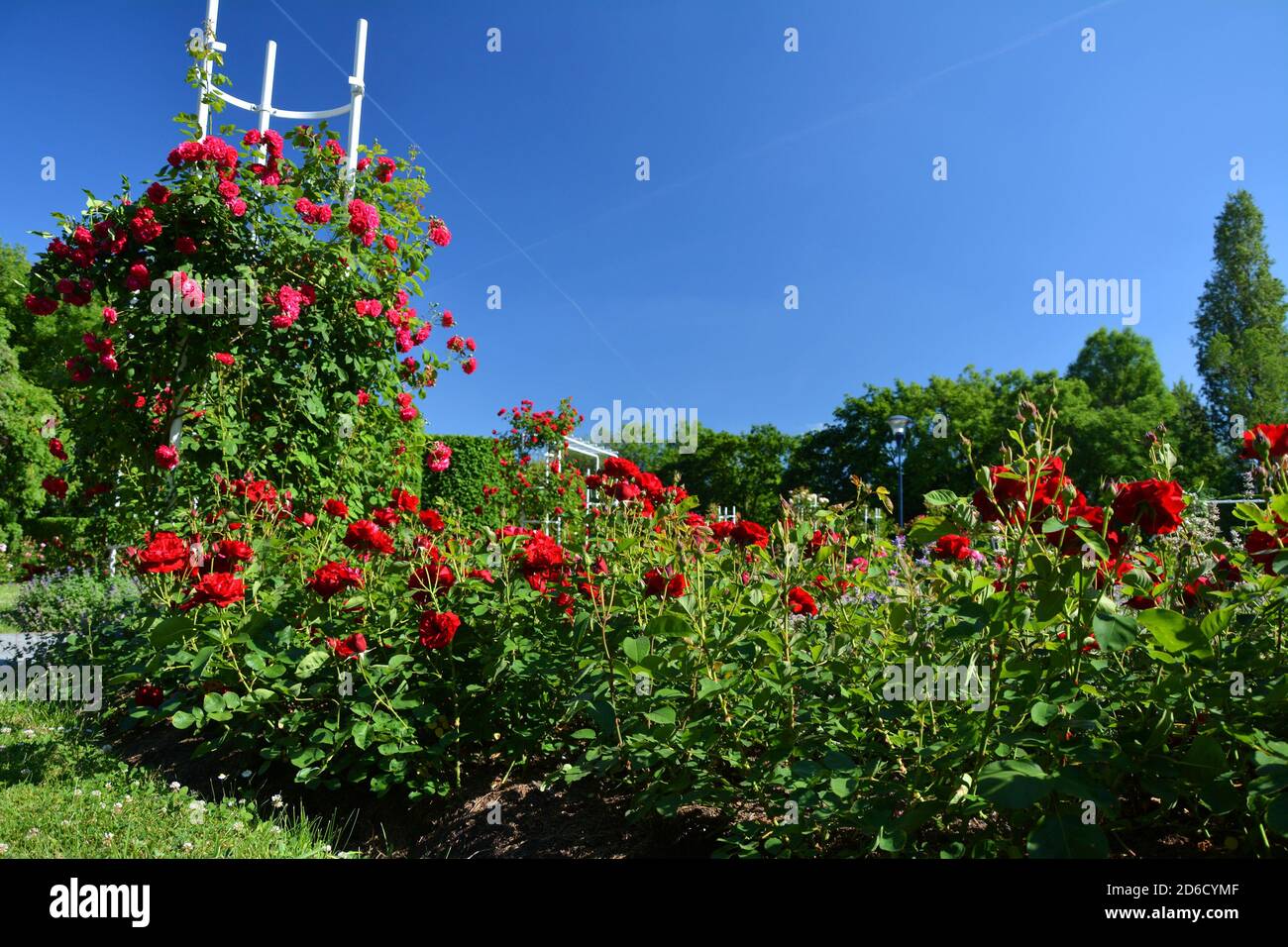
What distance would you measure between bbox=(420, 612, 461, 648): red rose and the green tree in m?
35.4

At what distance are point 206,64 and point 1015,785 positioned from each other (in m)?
6.78

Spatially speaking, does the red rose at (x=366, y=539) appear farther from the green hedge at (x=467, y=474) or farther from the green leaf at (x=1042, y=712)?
the green hedge at (x=467, y=474)

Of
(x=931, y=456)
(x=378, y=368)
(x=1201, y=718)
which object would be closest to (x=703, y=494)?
(x=931, y=456)

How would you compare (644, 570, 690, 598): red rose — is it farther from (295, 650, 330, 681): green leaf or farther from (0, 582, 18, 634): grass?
(0, 582, 18, 634): grass

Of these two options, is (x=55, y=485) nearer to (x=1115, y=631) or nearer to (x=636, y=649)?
(x=636, y=649)

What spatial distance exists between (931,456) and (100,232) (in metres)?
33.3

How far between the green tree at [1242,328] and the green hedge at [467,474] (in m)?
29.8

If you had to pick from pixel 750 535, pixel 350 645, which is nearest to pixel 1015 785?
pixel 750 535

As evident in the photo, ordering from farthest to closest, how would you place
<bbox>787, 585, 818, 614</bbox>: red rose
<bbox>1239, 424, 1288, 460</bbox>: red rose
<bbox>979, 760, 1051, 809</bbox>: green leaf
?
1. <bbox>787, 585, 818, 614</bbox>: red rose
2. <bbox>1239, 424, 1288, 460</bbox>: red rose
3. <bbox>979, 760, 1051, 809</bbox>: green leaf

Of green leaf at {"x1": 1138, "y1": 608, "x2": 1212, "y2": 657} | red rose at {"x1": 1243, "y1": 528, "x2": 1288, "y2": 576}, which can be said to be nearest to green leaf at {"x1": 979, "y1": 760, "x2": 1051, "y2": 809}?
green leaf at {"x1": 1138, "y1": 608, "x2": 1212, "y2": 657}

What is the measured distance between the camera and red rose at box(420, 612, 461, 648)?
2529 mm

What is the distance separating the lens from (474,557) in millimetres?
3068

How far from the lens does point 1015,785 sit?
4.68 feet
